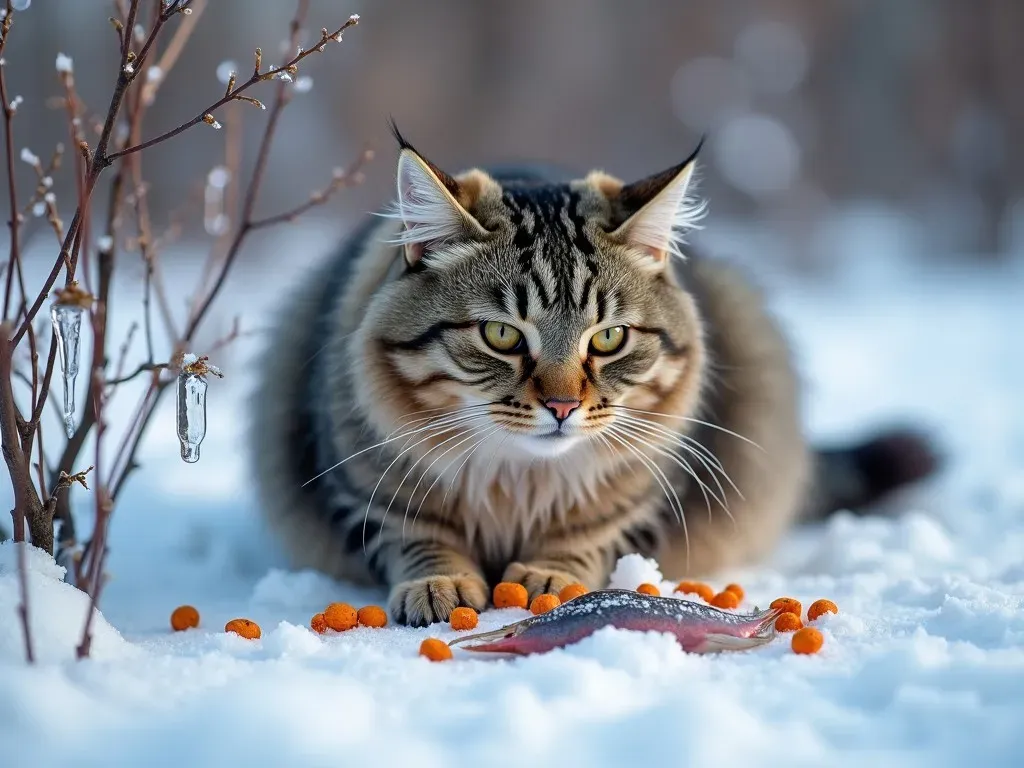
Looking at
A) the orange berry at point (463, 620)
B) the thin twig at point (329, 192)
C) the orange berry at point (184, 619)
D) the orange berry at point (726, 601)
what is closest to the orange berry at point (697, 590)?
the orange berry at point (726, 601)

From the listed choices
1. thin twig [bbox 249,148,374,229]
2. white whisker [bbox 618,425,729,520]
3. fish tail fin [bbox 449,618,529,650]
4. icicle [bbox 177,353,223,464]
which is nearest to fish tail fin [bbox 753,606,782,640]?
white whisker [bbox 618,425,729,520]

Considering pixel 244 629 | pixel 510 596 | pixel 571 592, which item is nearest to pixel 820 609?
pixel 571 592

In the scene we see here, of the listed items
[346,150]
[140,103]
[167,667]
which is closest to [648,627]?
[167,667]

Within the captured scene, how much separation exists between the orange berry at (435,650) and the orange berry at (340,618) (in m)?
0.29

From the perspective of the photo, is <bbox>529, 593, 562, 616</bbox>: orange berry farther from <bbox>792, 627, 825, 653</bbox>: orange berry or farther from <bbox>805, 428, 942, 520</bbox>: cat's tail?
<bbox>805, 428, 942, 520</bbox>: cat's tail

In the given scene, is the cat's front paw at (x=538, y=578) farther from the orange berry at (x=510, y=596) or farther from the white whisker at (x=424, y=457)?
the white whisker at (x=424, y=457)

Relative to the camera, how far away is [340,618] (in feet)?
6.67

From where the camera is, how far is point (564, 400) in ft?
6.68

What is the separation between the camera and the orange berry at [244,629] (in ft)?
6.45

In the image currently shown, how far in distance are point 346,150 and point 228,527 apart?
736cm

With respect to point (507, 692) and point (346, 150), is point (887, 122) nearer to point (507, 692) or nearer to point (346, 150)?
point (346, 150)

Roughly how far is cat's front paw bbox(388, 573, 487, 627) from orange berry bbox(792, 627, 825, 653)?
669 millimetres

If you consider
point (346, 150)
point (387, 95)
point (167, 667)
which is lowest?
point (167, 667)

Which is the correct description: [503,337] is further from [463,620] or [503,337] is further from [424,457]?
[463,620]
